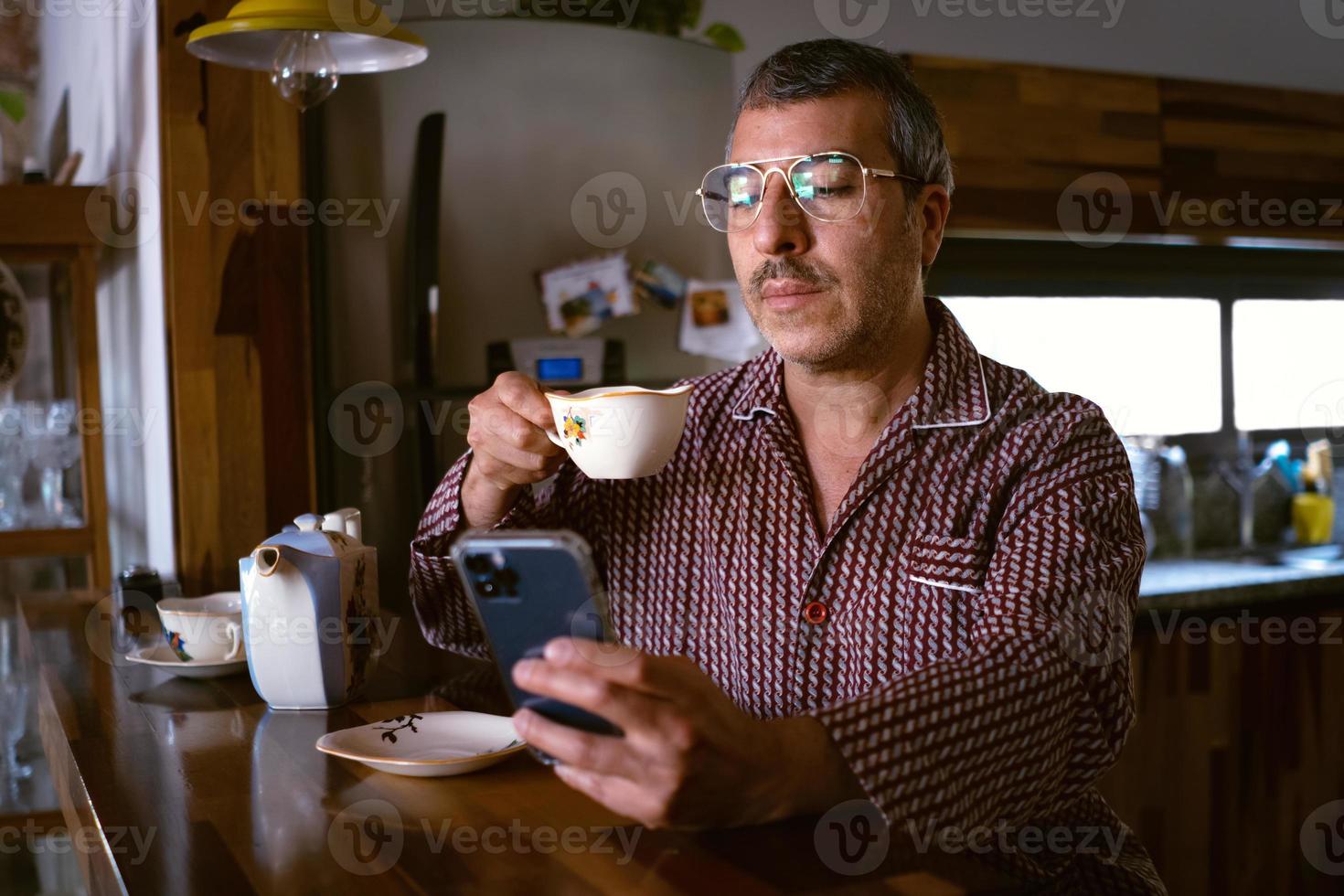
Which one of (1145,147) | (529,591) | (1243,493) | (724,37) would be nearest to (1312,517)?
(1243,493)

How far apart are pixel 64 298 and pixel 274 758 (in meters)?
2.14

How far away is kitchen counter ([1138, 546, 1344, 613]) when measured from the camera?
2666 mm

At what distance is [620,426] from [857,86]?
0.53 m

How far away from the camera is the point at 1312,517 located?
11.1 feet

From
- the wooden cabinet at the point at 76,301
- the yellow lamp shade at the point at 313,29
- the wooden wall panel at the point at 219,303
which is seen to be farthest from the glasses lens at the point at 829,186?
the wooden cabinet at the point at 76,301

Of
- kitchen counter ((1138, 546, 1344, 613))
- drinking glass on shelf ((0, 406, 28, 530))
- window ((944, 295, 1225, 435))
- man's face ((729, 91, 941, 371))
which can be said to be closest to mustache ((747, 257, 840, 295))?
man's face ((729, 91, 941, 371))

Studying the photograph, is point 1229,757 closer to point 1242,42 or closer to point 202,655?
point 1242,42

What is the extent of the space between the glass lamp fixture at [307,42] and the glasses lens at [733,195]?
716 mm

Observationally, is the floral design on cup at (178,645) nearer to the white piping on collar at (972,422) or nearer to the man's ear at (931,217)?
the white piping on collar at (972,422)

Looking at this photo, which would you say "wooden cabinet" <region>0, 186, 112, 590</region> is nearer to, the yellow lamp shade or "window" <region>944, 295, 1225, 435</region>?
the yellow lamp shade

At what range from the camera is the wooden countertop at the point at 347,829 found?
896 millimetres

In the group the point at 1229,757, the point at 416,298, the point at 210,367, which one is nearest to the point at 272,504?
the point at 210,367

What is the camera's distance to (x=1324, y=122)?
3268 mm

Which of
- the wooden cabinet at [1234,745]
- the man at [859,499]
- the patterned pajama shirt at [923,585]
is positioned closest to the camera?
the patterned pajama shirt at [923,585]
